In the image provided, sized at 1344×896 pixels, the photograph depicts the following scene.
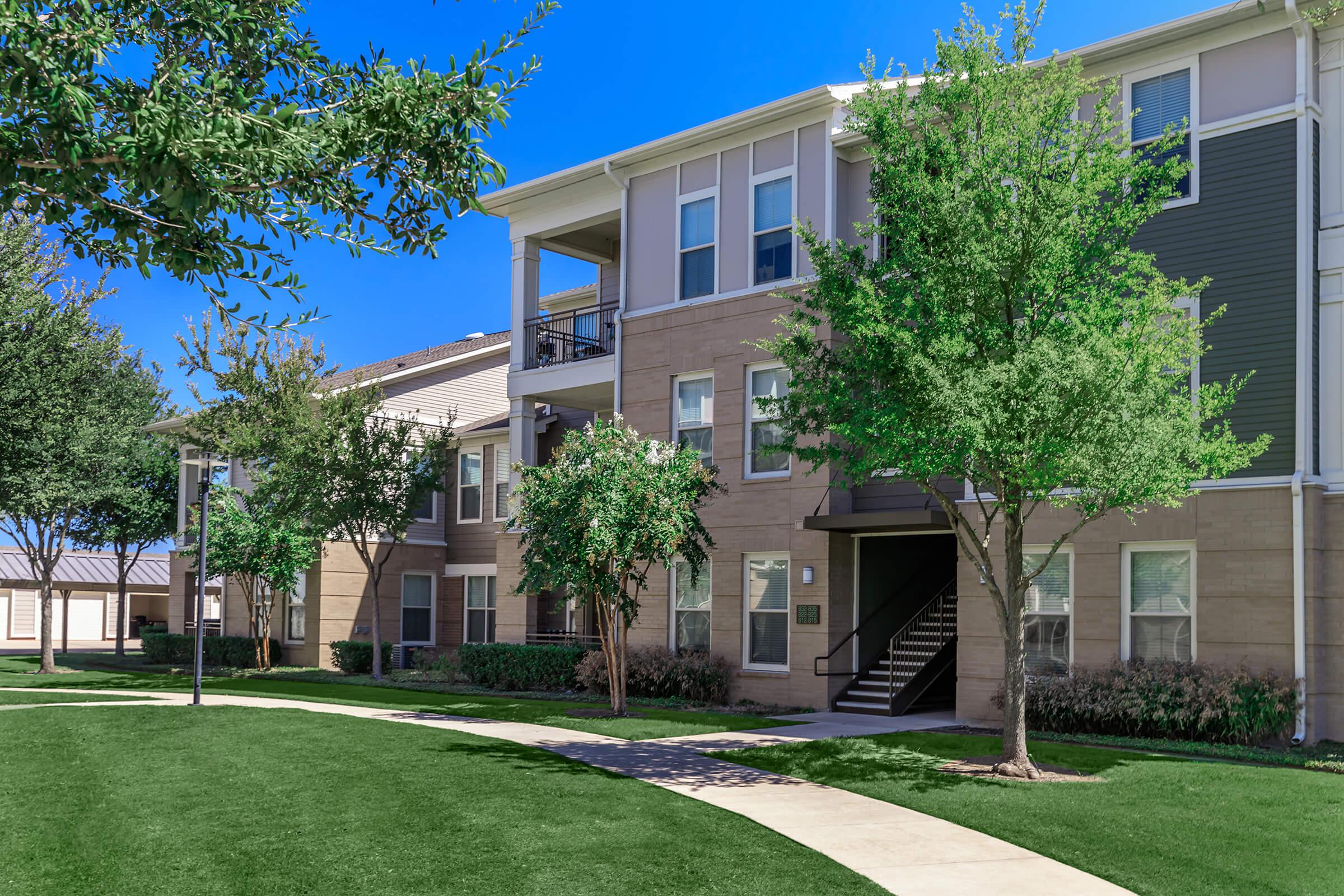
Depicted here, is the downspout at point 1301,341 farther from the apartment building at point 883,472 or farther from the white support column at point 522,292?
the white support column at point 522,292

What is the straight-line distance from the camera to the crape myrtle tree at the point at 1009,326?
38.9 ft

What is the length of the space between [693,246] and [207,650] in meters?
19.2

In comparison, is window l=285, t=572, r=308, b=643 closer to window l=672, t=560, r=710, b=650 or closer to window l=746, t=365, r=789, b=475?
window l=672, t=560, r=710, b=650

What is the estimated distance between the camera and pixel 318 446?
2620cm

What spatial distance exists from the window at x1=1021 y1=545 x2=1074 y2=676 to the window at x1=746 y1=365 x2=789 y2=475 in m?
4.84

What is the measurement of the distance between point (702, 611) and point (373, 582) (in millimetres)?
9639

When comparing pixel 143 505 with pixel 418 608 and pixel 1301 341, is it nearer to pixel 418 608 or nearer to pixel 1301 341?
pixel 418 608

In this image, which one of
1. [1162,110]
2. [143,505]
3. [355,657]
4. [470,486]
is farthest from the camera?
[143,505]

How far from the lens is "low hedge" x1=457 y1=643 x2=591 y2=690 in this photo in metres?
23.0

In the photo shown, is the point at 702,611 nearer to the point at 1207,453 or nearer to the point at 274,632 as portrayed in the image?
the point at 1207,453

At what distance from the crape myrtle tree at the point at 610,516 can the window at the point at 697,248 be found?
188 inches

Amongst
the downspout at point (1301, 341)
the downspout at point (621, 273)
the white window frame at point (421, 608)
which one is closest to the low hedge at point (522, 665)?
the downspout at point (621, 273)

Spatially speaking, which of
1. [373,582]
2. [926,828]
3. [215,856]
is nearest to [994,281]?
[926,828]

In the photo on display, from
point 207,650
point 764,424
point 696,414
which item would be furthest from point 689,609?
point 207,650
